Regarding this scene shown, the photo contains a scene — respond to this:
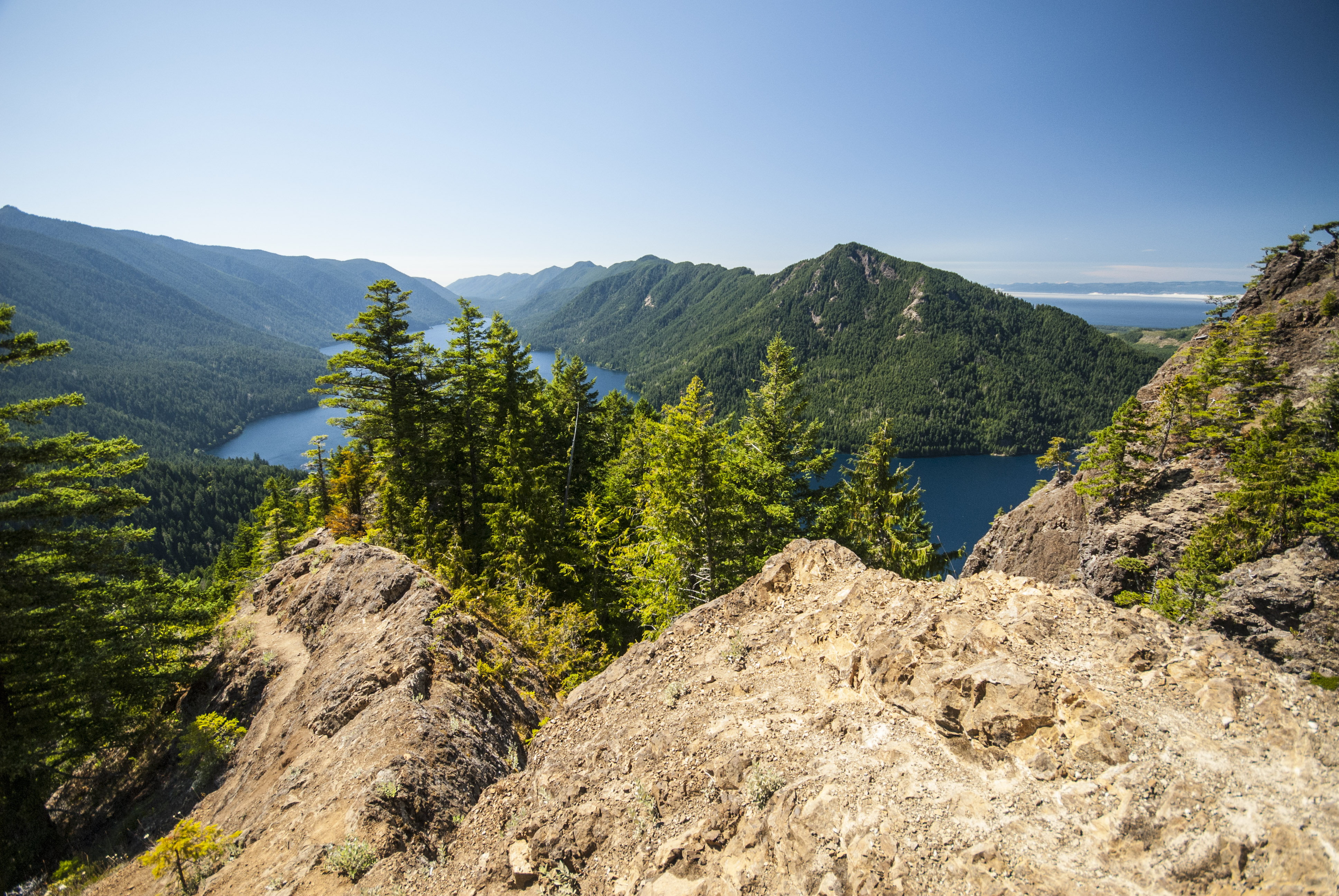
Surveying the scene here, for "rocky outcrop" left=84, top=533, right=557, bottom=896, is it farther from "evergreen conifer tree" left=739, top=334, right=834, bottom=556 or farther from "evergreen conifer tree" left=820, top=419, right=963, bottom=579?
"evergreen conifer tree" left=820, top=419, right=963, bottom=579

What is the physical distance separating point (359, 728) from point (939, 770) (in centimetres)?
997

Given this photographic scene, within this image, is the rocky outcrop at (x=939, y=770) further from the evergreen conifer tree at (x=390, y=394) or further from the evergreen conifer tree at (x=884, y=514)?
the evergreen conifer tree at (x=884, y=514)

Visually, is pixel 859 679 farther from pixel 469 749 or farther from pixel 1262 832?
pixel 469 749

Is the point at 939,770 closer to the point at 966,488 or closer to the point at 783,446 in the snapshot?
the point at 783,446

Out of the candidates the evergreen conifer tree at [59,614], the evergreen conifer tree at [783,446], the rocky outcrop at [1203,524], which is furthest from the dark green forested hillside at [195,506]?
the rocky outcrop at [1203,524]

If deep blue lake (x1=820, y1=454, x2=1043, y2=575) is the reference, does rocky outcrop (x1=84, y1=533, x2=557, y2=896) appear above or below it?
above

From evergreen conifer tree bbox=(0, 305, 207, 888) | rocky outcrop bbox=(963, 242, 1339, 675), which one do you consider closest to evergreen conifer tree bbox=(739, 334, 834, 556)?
rocky outcrop bbox=(963, 242, 1339, 675)

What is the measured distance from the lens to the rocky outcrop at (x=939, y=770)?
4289mm

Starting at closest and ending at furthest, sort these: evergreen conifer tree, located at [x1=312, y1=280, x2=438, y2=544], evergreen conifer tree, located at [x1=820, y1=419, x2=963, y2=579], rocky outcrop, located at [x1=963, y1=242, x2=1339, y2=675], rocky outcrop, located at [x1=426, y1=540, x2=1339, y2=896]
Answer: rocky outcrop, located at [x1=426, y1=540, x2=1339, y2=896] → rocky outcrop, located at [x1=963, y1=242, x2=1339, y2=675] → evergreen conifer tree, located at [x1=312, y1=280, x2=438, y2=544] → evergreen conifer tree, located at [x1=820, y1=419, x2=963, y2=579]

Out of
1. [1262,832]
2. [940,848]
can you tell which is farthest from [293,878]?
[1262,832]

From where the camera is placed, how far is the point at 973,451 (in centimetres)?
16525

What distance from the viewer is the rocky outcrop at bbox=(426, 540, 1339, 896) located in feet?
14.1

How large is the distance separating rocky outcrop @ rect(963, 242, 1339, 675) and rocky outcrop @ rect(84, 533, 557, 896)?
1357 cm

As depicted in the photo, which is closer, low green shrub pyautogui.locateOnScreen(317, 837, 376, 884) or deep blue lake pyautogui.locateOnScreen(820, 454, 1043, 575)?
low green shrub pyautogui.locateOnScreen(317, 837, 376, 884)
